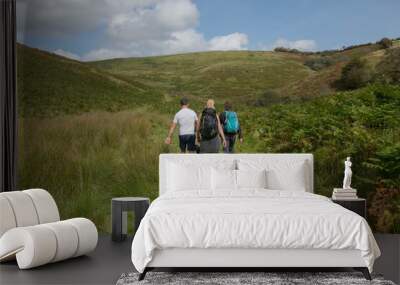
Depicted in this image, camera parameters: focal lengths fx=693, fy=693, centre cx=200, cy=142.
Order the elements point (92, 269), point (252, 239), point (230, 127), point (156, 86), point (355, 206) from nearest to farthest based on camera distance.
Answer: point (252, 239) < point (92, 269) < point (355, 206) < point (230, 127) < point (156, 86)

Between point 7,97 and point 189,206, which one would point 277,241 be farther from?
point 7,97

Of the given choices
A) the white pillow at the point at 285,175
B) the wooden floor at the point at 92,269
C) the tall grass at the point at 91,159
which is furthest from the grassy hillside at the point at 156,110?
the wooden floor at the point at 92,269

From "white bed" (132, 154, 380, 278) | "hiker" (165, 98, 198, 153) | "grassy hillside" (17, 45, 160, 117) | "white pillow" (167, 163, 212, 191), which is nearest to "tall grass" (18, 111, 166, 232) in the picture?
"grassy hillside" (17, 45, 160, 117)

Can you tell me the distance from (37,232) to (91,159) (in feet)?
10.1

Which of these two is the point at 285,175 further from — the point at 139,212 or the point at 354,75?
the point at 354,75

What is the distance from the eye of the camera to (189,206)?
Answer: 19.3ft

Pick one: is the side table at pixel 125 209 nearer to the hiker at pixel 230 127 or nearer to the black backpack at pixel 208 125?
the black backpack at pixel 208 125

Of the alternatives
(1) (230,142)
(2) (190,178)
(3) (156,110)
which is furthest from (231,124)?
(2) (190,178)

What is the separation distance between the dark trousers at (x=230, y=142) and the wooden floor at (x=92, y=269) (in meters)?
2.06

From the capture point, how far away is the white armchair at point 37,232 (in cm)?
Answer: 596

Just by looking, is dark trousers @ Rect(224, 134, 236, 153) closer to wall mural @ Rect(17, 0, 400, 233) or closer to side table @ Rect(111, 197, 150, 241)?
wall mural @ Rect(17, 0, 400, 233)

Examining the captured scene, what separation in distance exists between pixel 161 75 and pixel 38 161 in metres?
1.96

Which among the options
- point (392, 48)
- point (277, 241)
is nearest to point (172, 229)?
point (277, 241)

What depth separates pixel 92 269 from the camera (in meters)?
6.11
